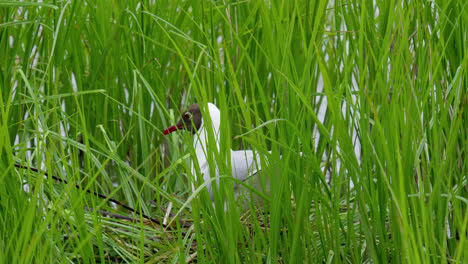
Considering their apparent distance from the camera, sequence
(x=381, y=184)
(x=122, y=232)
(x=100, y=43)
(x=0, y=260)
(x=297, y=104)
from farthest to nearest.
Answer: (x=100, y=43), (x=122, y=232), (x=297, y=104), (x=381, y=184), (x=0, y=260)

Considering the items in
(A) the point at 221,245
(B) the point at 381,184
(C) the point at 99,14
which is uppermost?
(C) the point at 99,14

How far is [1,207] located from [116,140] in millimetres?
929

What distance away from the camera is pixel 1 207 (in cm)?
147

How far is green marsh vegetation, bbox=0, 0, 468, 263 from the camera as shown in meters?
1.34

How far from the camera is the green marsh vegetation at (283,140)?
52.9 inches

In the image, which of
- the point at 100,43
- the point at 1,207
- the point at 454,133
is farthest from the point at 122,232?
the point at 454,133

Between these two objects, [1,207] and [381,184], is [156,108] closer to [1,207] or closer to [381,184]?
[1,207]

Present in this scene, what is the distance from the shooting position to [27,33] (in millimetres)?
2352

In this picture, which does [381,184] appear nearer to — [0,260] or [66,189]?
[66,189]

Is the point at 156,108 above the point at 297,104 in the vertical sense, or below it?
below

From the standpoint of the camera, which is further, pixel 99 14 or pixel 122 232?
→ pixel 99 14

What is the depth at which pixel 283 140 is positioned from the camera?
56.3 inches

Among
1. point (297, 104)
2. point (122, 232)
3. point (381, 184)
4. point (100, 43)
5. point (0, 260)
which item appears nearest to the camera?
point (0, 260)

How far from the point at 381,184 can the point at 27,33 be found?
4.70ft
